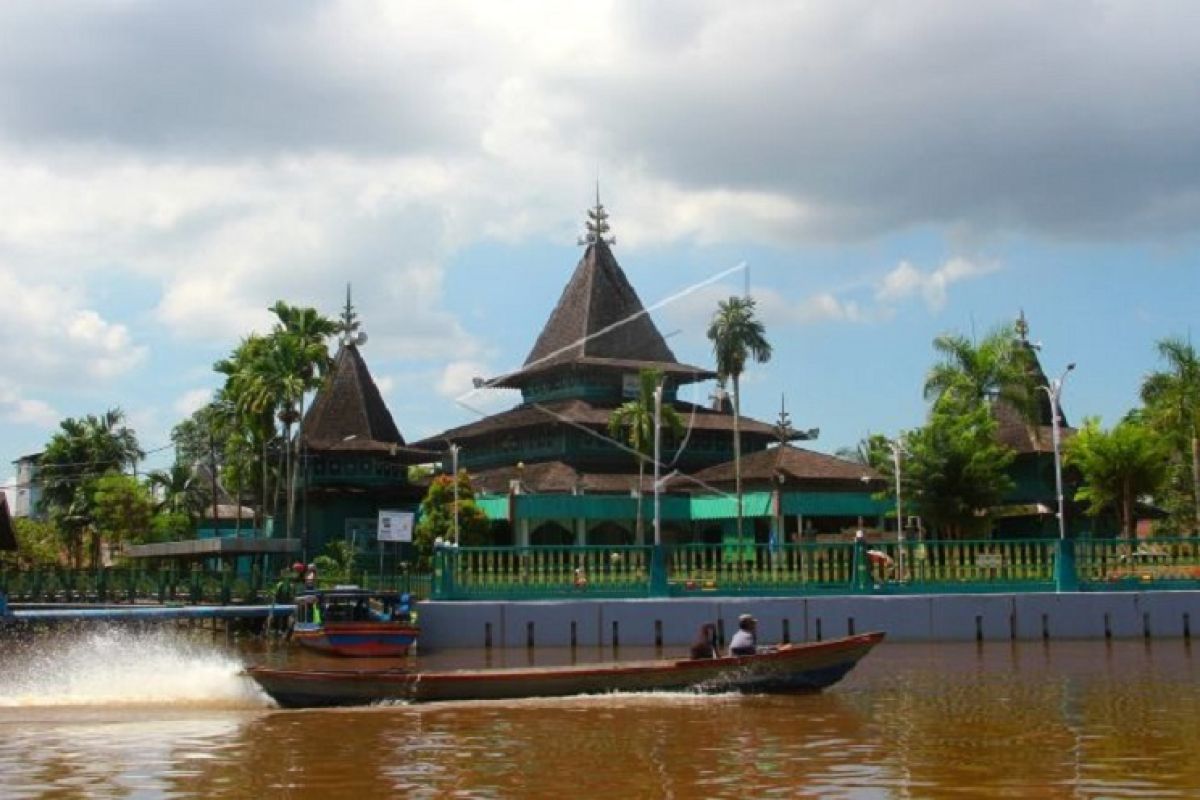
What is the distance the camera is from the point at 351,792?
14.6 m

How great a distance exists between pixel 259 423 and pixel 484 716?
38.9 m

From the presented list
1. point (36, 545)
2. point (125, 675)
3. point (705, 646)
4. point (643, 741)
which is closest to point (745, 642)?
point (705, 646)

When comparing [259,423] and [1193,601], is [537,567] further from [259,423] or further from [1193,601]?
[259,423]

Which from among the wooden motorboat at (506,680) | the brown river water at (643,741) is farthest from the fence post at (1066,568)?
the wooden motorboat at (506,680)

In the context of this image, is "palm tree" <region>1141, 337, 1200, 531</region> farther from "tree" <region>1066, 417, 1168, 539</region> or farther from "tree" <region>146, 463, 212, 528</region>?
"tree" <region>146, 463, 212, 528</region>

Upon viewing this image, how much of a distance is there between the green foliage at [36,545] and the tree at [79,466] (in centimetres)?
86

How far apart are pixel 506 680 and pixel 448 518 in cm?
3028

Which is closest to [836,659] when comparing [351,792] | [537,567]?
[351,792]

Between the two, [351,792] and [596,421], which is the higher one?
[596,421]

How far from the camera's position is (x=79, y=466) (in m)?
81.4

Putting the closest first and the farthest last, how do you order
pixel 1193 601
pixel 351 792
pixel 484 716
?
pixel 351 792 < pixel 484 716 < pixel 1193 601

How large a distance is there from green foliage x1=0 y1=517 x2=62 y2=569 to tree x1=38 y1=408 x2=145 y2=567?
86 cm

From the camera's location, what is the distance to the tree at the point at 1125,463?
49031 mm

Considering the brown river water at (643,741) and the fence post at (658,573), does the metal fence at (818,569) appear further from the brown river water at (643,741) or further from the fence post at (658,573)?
the brown river water at (643,741)
